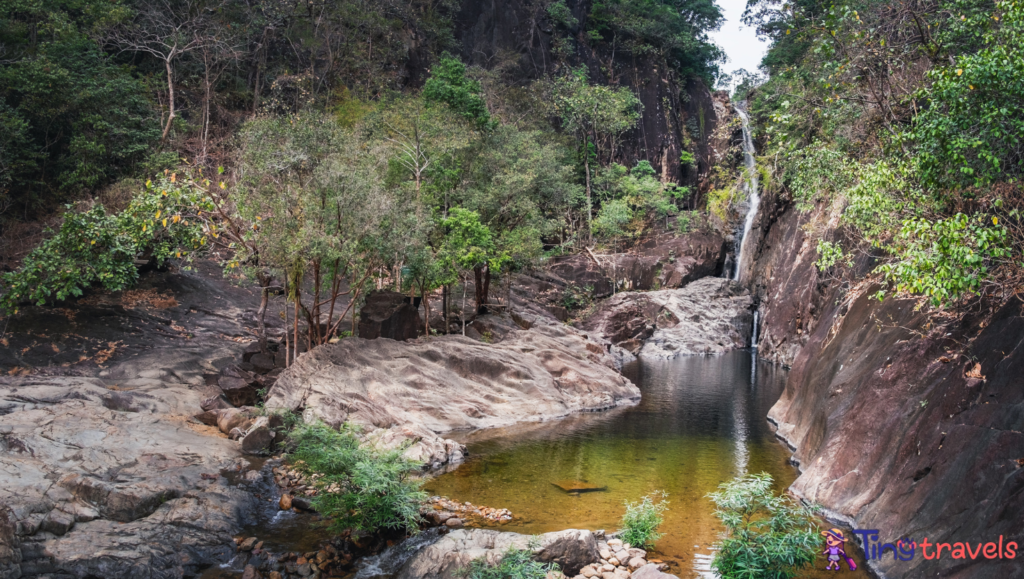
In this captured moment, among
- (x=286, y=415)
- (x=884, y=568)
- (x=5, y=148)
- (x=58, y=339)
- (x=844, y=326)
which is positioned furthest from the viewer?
(x=5, y=148)

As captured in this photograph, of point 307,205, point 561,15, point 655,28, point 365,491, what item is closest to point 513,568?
point 365,491

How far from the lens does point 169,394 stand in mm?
15828

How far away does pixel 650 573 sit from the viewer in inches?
321

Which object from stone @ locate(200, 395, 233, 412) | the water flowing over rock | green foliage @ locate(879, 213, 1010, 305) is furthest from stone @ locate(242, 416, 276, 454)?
green foliage @ locate(879, 213, 1010, 305)

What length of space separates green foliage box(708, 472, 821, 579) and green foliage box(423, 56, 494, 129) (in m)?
27.0

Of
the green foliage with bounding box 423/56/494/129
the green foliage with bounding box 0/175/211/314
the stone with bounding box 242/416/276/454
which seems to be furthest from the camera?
the green foliage with bounding box 423/56/494/129

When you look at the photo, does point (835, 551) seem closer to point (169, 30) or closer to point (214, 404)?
point (214, 404)

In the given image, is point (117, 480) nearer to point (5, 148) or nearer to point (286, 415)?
point (286, 415)

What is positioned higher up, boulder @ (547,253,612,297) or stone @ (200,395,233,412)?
boulder @ (547,253,612,297)

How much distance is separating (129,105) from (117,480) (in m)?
21.6

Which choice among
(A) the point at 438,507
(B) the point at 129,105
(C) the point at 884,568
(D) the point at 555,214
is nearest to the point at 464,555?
(A) the point at 438,507

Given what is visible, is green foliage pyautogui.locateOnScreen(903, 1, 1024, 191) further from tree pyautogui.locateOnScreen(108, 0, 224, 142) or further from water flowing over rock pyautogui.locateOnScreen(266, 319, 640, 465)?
tree pyautogui.locateOnScreen(108, 0, 224, 142)

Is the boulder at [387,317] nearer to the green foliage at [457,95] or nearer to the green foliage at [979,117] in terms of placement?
the green foliage at [457,95]

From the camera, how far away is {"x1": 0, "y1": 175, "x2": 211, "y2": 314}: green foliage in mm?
15398
